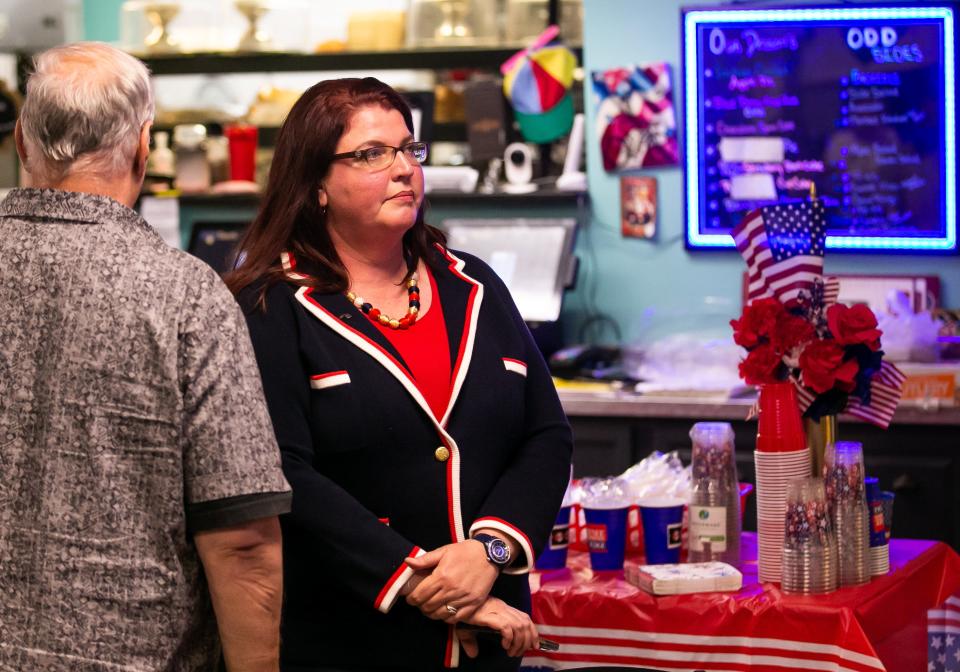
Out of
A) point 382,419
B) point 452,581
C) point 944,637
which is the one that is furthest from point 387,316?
point 944,637

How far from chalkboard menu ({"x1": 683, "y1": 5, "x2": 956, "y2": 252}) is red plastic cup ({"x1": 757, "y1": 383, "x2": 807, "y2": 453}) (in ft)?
6.35

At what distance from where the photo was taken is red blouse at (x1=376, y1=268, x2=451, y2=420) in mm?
2254

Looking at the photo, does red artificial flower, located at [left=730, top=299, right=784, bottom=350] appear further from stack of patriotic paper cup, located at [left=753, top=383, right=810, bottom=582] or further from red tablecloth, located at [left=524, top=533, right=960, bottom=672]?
red tablecloth, located at [left=524, top=533, right=960, bottom=672]

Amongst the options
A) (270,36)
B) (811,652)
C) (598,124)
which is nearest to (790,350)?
(811,652)

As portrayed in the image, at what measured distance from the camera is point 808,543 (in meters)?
2.56

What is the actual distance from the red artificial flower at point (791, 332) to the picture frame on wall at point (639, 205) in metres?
2.09

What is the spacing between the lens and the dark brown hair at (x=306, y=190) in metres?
2.33

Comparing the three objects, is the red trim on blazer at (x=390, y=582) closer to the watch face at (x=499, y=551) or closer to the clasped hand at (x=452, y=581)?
the clasped hand at (x=452, y=581)

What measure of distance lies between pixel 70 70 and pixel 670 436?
110 inches

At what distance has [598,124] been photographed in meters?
4.79

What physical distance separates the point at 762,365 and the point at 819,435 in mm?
211

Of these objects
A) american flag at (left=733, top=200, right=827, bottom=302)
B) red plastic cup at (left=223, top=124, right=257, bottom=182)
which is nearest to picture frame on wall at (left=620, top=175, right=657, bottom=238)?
red plastic cup at (left=223, top=124, right=257, bottom=182)

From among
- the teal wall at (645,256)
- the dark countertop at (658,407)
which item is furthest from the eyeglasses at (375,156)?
the teal wall at (645,256)

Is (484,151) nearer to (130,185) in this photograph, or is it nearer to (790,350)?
(790,350)
